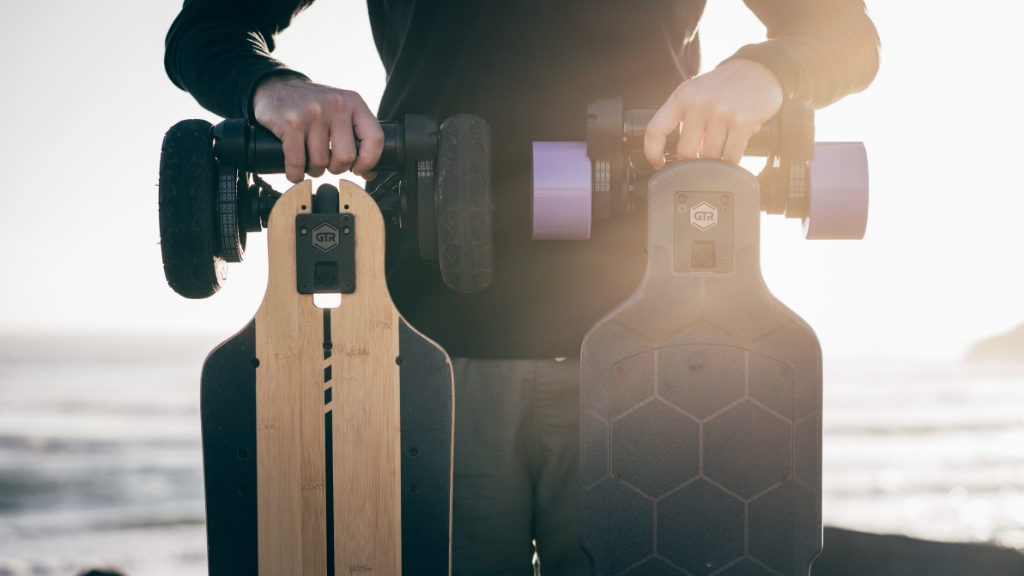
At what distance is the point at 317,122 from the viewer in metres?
0.80

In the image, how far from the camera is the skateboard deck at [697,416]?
2.79ft

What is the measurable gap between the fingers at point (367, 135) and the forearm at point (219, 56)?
15 centimetres

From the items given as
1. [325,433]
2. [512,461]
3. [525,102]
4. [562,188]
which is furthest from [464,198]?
[512,461]

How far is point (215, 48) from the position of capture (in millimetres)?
899

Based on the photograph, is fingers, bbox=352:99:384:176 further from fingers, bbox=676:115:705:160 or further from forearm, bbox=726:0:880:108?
forearm, bbox=726:0:880:108

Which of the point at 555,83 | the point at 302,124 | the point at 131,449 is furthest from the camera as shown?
the point at 131,449

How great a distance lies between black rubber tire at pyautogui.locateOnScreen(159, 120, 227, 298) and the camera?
31.6 inches

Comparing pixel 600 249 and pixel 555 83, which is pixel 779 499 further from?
pixel 555 83

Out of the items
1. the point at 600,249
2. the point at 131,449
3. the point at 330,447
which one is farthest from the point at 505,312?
the point at 131,449

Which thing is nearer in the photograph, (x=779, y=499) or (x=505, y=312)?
(x=779, y=499)

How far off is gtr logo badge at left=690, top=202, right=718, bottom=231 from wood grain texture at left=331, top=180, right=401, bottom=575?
53cm

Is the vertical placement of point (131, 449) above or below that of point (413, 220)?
below

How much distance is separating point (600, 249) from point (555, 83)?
353mm

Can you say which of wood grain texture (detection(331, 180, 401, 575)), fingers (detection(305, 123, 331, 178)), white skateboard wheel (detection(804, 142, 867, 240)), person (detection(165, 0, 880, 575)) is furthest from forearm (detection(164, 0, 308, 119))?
white skateboard wheel (detection(804, 142, 867, 240))
